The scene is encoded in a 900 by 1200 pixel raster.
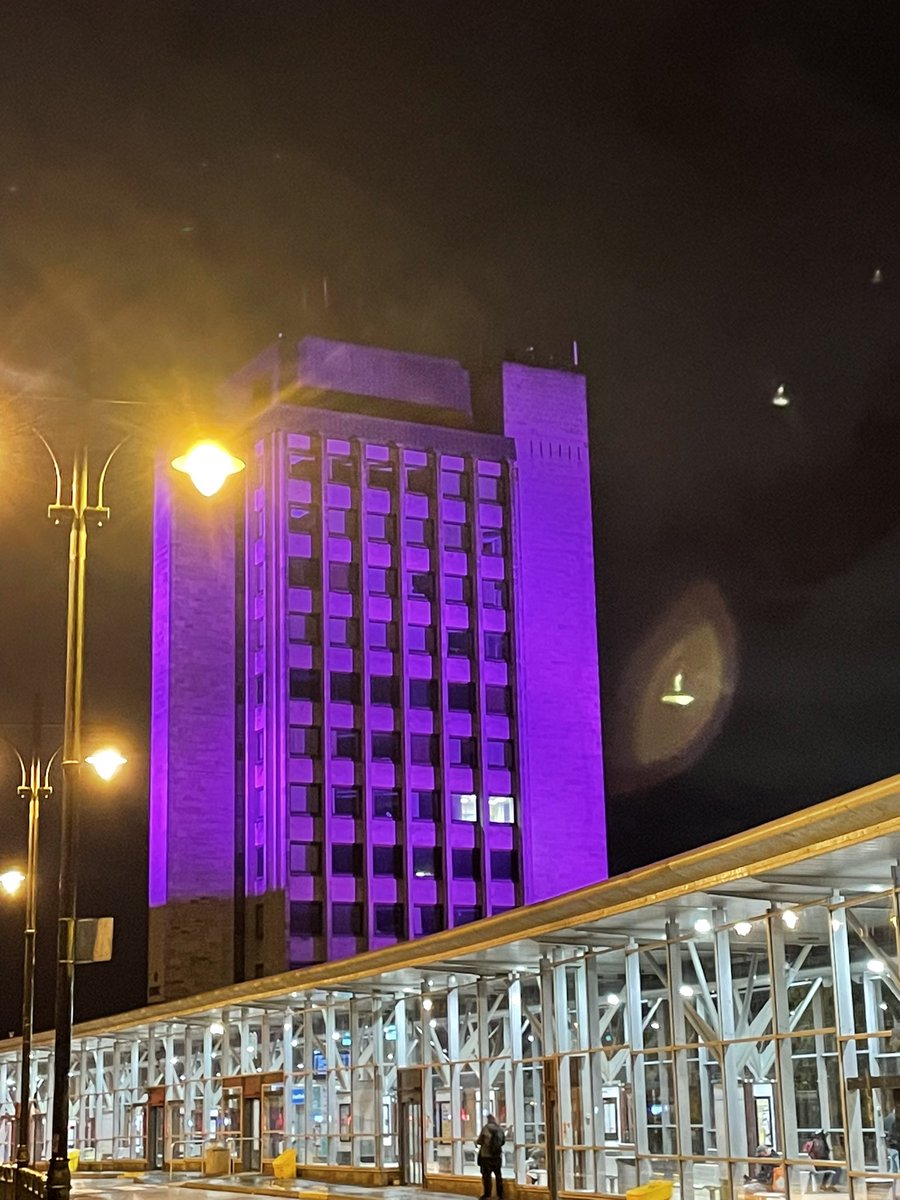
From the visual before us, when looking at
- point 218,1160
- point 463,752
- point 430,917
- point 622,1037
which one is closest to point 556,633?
point 463,752

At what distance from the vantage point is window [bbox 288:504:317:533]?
276 ft

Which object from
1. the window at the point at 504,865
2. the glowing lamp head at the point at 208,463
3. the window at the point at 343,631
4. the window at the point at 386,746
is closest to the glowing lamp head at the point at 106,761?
the glowing lamp head at the point at 208,463

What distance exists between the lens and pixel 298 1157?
1667 inches

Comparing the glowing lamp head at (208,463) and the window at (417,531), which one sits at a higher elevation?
the window at (417,531)

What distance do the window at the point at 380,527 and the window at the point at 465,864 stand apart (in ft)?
51.8

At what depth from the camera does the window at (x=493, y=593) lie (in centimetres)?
8750

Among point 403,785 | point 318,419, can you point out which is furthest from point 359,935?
point 318,419

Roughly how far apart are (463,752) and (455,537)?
11.0 meters

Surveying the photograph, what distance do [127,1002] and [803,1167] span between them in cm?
7014

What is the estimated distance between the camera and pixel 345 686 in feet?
273

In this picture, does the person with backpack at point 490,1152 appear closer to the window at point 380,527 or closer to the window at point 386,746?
the window at point 386,746

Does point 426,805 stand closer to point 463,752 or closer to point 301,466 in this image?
point 463,752

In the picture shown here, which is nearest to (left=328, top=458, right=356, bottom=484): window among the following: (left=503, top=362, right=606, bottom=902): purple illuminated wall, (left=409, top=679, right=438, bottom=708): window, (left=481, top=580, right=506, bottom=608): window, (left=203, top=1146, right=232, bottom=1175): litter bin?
(left=503, top=362, right=606, bottom=902): purple illuminated wall

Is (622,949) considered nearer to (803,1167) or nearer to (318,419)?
(803,1167)
